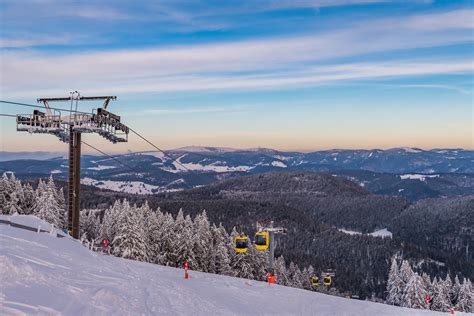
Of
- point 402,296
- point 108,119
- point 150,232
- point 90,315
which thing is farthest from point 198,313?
point 402,296

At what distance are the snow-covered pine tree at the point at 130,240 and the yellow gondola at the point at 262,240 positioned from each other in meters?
17.0

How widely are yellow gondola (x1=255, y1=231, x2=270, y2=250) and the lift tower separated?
16.1 metres

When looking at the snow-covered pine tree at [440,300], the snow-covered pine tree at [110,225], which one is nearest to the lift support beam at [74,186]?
the snow-covered pine tree at [110,225]

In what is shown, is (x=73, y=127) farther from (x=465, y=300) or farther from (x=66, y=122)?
(x=465, y=300)

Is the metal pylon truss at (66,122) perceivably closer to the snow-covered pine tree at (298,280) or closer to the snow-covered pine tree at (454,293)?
the snow-covered pine tree at (298,280)

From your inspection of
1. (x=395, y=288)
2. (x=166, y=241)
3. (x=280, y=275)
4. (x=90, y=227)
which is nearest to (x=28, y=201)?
(x=90, y=227)

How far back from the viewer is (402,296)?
3216 inches

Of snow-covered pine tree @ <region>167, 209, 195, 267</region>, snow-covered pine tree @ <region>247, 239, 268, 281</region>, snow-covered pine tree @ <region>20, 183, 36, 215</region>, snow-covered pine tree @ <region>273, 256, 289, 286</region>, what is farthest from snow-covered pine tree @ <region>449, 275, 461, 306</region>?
snow-covered pine tree @ <region>20, 183, 36, 215</region>

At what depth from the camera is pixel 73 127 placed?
33.3 m

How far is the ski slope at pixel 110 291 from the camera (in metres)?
15.0

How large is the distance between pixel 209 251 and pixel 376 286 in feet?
457

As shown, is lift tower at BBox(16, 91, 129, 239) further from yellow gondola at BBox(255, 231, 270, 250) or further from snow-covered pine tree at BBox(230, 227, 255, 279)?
snow-covered pine tree at BBox(230, 227, 255, 279)

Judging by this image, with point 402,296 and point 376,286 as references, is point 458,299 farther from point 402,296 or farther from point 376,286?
point 376,286

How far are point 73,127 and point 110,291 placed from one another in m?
19.1
